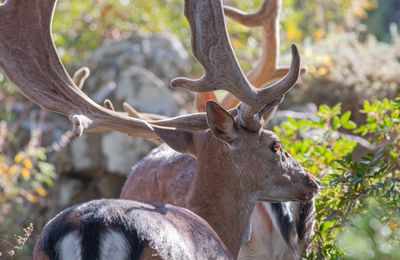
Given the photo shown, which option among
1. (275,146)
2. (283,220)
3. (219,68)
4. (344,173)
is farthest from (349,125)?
(219,68)

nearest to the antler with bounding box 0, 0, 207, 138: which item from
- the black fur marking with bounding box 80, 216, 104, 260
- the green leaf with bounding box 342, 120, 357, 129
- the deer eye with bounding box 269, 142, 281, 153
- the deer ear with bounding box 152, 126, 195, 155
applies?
the deer ear with bounding box 152, 126, 195, 155

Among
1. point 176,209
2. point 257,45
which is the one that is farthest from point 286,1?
point 176,209

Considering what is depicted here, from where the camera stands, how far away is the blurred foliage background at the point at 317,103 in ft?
21.2

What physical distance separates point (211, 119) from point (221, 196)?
48cm

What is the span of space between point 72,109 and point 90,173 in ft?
22.2

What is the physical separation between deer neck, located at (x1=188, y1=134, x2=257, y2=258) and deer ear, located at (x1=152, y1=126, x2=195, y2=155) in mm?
165

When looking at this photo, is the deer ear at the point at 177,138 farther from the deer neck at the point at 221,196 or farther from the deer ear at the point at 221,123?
the deer ear at the point at 221,123

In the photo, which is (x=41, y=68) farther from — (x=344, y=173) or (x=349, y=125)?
(x=349, y=125)

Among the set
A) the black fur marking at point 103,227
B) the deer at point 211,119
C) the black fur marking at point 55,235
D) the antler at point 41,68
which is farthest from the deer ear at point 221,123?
the black fur marking at point 55,235

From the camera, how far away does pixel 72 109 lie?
20.9 feet

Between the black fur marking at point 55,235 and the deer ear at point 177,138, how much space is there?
67.2 inches

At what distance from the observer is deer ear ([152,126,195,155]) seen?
6141 millimetres

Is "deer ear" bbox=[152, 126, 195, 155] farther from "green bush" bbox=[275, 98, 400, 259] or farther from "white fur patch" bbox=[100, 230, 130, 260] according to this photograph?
"white fur patch" bbox=[100, 230, 130, 260]

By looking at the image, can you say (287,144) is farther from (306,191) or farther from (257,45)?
(257,45)
